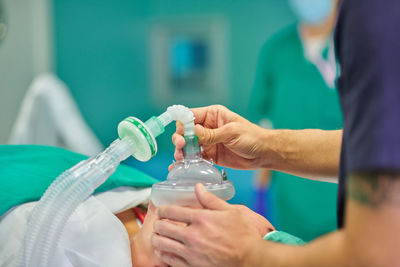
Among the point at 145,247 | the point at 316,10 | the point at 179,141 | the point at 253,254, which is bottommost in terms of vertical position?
the point at 145,247

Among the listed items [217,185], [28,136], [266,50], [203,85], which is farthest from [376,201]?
[203,85]

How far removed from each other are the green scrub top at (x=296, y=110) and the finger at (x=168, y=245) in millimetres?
1469

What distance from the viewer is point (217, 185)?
0.84m

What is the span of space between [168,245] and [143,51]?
12.5 ft

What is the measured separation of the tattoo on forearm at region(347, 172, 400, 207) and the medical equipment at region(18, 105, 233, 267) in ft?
1.14

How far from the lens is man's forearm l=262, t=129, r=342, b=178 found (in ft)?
3.43

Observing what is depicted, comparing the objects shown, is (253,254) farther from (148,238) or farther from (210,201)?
(148,238)

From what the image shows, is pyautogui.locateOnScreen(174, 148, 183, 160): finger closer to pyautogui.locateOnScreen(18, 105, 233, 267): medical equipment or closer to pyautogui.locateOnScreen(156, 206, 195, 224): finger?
pyautogui.locateOnScreen(18, 105, 233, 267): medical equipment

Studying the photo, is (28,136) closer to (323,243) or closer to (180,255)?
(180,255)

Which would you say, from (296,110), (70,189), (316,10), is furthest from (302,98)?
(70,189)

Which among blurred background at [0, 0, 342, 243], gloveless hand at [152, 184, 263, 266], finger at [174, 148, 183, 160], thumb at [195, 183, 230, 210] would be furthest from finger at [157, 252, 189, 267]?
blurred background at [0, 0, 342, 243]

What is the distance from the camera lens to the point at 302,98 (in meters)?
2.20

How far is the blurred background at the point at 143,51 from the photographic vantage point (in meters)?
3.96

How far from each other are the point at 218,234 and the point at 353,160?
0.87 feet
